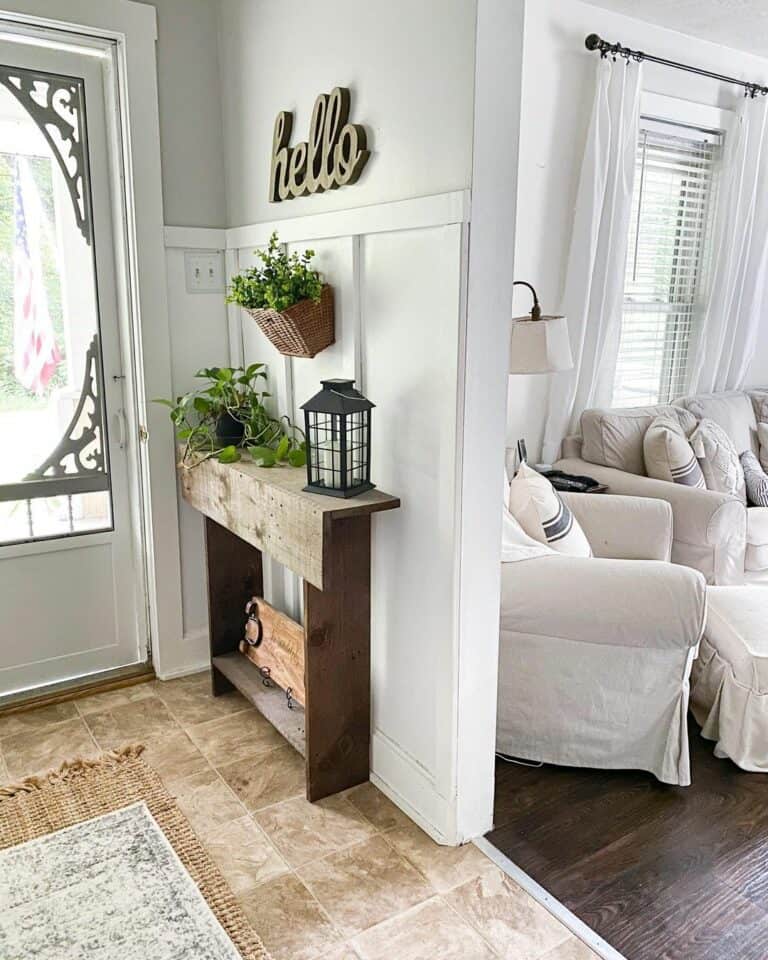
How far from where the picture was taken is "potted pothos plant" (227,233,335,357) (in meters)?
2.18

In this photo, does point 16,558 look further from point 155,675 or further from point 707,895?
point 707,895

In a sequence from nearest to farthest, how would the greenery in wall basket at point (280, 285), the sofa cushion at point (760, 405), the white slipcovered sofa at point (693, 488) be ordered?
the greenery in wall basket at point (280, 285) < the white slipcovered sofa at point (693, 488) < the sofa cushion at point (760, 405)

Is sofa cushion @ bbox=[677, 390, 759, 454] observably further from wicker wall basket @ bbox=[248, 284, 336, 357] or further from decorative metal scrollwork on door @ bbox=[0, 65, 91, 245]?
decorative metal scrollwork on door @ bbox=[0, 65, 91, 245]

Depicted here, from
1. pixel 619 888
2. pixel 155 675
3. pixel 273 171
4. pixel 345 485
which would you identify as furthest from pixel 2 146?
pixel 619 888

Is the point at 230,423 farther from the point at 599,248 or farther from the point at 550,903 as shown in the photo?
the point at 599,248

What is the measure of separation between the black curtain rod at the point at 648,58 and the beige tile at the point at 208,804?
10.9 feet

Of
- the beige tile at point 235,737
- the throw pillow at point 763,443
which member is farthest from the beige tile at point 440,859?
the throw pillow at point 763,443

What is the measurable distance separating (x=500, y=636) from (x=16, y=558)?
166 cm

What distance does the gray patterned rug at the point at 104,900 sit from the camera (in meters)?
1.76

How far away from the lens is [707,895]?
192 cm

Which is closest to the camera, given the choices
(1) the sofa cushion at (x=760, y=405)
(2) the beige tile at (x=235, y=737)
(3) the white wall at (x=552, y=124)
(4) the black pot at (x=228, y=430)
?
(2) the beige tile at (x=235, y=737)

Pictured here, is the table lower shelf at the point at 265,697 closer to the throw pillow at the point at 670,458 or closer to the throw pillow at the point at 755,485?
the throw pillow at the point at 670,458

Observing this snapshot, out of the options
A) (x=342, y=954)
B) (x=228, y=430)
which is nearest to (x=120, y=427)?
(x=228, y=430)

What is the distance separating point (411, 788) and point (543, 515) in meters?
0.95
